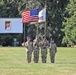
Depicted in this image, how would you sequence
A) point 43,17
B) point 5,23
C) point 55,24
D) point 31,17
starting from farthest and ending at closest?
point 55,24 < point 5,23 < point 31,17 < point 43,17

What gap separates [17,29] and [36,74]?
3716cm

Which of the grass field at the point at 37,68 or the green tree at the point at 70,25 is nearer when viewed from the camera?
the grass field at the point at 37,68

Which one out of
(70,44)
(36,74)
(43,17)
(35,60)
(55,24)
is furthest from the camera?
(55,24)

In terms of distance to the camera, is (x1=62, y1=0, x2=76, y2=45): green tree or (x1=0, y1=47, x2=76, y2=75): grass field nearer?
(x1=0, y1=47, x2=76, y2=75): grass field

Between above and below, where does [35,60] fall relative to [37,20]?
below

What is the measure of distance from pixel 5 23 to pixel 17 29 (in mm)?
1880

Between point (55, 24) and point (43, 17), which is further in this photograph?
point (55, 24)

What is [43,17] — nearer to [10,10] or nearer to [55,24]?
[55,24]

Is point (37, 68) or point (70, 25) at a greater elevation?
point (37, 68)

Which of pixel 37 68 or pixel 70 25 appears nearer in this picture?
pixel 37 68

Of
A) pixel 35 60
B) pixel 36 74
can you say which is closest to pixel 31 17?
pixel 35 60

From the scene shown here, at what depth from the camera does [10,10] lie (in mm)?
73125

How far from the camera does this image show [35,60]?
75.8 ft

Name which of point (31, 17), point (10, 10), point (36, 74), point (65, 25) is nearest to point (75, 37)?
point (65, 25)
